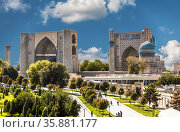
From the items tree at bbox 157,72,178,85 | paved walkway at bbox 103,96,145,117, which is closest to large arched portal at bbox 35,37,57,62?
tree at bbox 157,72,178,85

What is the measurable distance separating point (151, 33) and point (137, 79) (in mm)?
21056

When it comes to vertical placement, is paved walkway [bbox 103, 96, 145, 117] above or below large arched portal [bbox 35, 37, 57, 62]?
below

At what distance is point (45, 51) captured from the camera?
57.3 m

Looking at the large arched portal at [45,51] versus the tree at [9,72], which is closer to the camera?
the tree at [9,72]

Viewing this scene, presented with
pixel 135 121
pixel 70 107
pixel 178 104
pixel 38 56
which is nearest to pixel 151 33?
pixel 38 56

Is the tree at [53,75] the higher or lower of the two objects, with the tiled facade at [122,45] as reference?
lower

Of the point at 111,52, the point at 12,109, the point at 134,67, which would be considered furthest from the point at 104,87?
the point at 111,52

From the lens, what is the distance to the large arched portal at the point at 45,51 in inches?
2165

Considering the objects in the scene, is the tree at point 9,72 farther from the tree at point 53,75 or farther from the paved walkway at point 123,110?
the paved walkway at point 123,110

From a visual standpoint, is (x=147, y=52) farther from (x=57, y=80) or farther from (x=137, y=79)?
(x=57, y=80)

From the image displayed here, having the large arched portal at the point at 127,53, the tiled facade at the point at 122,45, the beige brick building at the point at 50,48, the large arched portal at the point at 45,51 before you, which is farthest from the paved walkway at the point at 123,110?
the large arched portal at the point at 45,51

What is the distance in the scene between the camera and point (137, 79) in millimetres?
33750

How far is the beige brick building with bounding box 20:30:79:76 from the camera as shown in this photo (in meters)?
49.3

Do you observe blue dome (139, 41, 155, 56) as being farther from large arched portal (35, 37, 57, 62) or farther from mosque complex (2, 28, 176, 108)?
large arched portal (35, 37, 57, 62)
